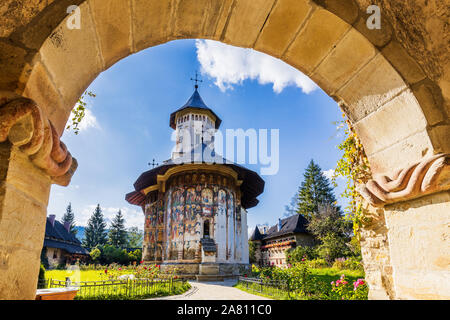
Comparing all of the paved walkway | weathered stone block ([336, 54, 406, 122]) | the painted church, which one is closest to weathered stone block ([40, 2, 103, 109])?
weathered stone block ([336, 54, 406, 122])

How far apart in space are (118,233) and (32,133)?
50.8 metres

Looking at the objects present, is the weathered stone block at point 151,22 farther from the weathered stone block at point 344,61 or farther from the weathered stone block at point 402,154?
the weathered stone block at point 402,154

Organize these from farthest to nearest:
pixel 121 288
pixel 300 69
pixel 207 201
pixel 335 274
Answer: pixel 207 201 → pixel 335 274 → pixel 121 288 → pixel 300 69

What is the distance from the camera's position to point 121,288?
9.96 m

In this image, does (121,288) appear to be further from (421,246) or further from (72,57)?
(421,246)

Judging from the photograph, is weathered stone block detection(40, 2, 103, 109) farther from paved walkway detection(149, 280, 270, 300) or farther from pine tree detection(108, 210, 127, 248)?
pine tree detection(108, 210, 127, 248)

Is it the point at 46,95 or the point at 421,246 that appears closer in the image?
the point at 46,95

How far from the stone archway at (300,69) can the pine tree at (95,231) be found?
176 ft

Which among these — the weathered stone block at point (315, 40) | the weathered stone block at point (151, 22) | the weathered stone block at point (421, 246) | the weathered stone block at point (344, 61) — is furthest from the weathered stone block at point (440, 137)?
the weathered stone block at point (151, 22)

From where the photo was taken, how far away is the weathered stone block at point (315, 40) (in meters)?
1.92

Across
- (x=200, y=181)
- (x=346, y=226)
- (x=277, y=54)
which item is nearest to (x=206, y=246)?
(x=200, y=181)

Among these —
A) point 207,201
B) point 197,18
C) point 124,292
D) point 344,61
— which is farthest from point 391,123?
point 207,201

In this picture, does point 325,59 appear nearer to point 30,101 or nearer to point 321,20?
point 321,20

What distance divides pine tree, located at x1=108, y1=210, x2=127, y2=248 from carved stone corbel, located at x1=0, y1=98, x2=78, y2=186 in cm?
4980
